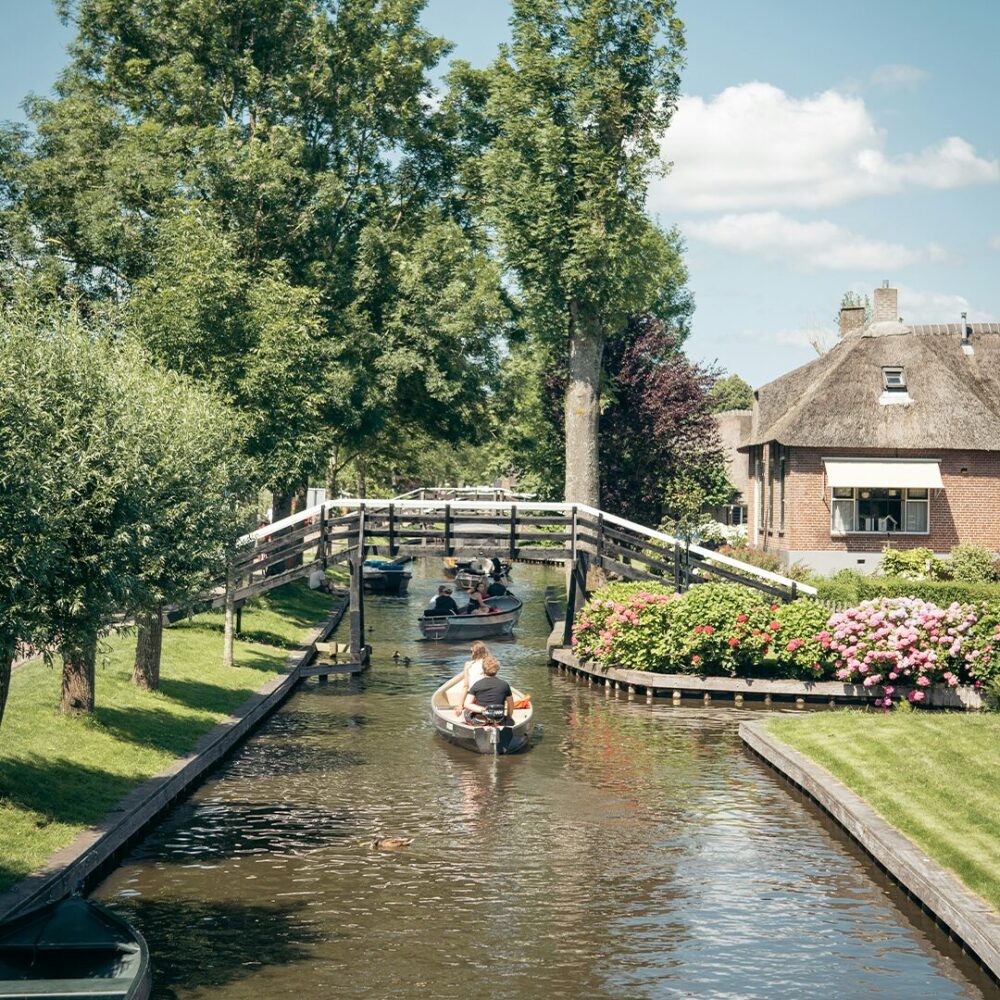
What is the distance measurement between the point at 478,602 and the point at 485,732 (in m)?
19.4

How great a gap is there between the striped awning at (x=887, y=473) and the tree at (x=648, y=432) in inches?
220

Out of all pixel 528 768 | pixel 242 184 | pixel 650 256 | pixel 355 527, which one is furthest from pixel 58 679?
pixel 650 256

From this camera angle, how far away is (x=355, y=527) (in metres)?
35.4

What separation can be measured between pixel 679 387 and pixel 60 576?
37.4 m

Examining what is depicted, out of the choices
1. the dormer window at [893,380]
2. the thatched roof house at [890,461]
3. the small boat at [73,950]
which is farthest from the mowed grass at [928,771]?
the dormer window at [893,380]

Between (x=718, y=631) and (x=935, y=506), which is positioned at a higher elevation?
(x=935, y=506)

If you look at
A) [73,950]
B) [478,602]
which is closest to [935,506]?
[478,602]

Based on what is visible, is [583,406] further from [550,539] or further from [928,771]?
[928,771]

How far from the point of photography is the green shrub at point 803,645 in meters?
29.0

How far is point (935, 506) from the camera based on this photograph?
46281 mm

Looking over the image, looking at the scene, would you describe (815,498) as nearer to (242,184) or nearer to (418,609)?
(418,609)

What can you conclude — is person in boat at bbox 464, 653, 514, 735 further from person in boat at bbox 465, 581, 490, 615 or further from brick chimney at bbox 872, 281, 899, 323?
brick chimney at bbox 872, 281, 899, 323

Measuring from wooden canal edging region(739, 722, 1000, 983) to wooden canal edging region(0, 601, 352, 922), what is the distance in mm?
8724

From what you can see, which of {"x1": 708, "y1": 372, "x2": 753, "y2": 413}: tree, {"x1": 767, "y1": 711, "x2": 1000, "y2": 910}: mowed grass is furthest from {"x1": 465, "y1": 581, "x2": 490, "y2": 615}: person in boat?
{"x1": 708, "y1": 372, "x2": 753, "y2": 413}: tree
